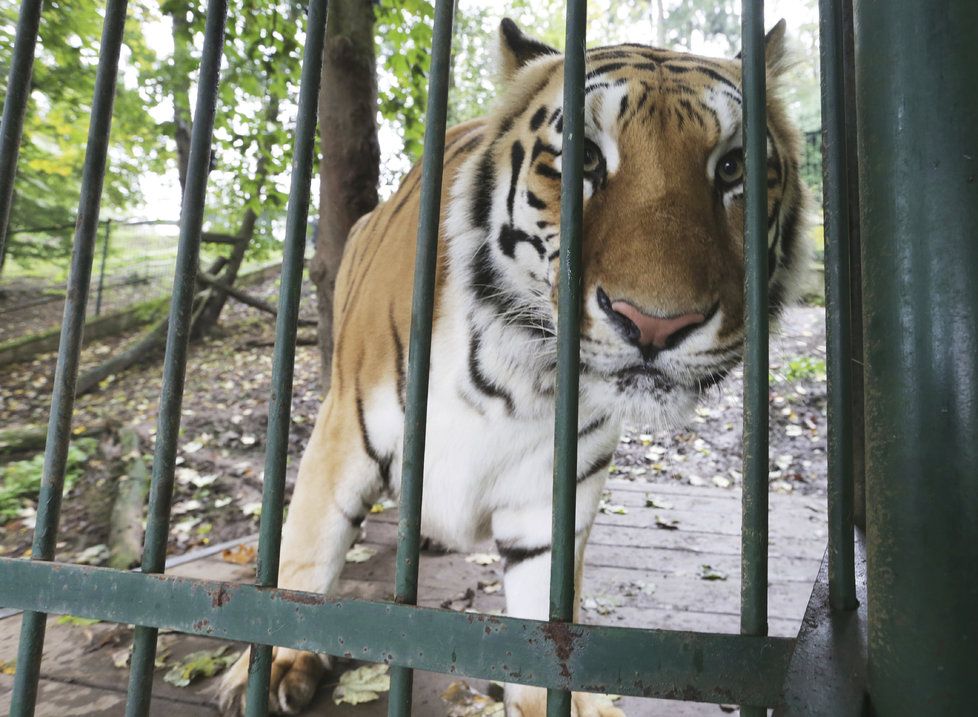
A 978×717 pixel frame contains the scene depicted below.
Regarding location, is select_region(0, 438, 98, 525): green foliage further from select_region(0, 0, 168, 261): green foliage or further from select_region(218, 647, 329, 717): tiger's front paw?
select_region(218, 647, 329, 717): tiger's front paw

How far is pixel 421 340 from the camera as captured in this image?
84 cm

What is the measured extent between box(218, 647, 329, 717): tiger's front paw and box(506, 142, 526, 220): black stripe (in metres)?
1.28

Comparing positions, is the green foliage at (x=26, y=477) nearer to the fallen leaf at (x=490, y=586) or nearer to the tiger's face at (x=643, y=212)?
the fallen leaf at (x=490, y=586)

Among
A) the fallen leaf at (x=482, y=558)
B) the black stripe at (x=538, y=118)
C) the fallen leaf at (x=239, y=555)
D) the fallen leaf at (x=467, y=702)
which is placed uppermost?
the black stripe at (x=538, y=118)

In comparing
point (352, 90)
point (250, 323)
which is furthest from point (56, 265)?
point (352, 90)

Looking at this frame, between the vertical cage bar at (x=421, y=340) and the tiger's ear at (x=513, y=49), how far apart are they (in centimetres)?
92

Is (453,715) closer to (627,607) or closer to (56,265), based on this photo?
(627,607)

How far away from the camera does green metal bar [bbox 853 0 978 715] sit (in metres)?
0.55

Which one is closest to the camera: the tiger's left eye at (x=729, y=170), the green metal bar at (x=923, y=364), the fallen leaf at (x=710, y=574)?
the green metal bar at (x=923, y=364)

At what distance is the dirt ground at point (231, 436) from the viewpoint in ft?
12.3

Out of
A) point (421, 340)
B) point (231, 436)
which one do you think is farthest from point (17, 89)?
point (231, 436)

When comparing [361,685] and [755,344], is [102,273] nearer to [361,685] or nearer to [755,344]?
[361,685]

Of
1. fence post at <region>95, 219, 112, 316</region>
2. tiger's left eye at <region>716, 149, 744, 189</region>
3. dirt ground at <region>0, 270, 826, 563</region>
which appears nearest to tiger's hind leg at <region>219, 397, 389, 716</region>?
tiger's left eye at <region>716, 149, 744, 189</region>

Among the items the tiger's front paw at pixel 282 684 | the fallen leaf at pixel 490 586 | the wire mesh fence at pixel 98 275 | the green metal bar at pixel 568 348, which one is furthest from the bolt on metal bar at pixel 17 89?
the wire mesh fence at pixel 98 275
